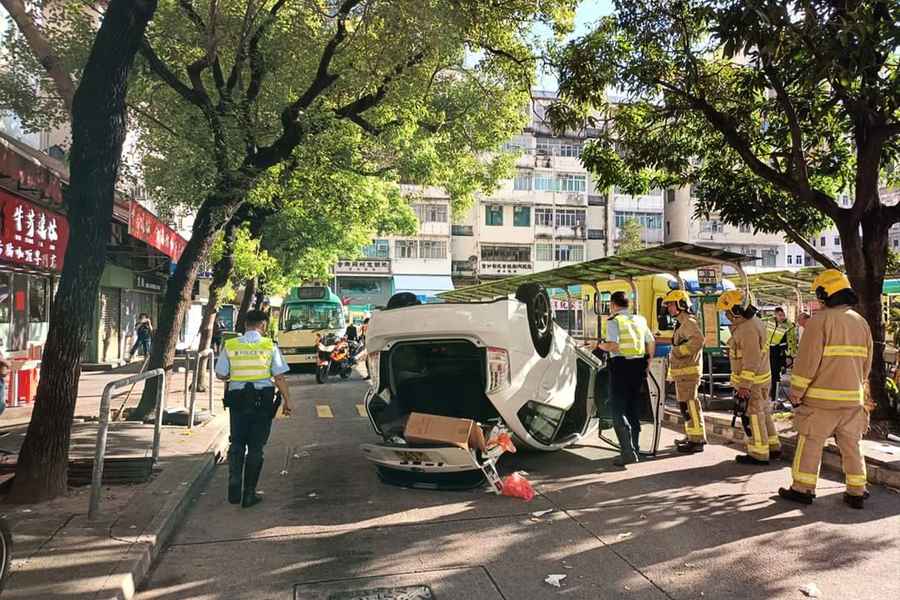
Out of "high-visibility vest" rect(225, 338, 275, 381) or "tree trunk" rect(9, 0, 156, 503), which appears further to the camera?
"high-visibility vest" rect(225, 338, 275, 381)

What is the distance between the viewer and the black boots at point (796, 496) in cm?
582

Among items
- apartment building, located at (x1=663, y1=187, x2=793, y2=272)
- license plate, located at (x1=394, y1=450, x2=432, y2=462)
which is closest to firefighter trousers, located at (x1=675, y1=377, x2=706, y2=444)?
license plate, located at (x1=394, y1=450, x2=432, y2=462)

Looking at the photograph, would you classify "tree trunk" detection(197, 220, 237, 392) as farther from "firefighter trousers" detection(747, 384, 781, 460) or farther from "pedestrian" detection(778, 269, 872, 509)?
"pedestrian" detection(778, 269, 872, 509)

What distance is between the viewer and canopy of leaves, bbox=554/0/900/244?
23.0 ft

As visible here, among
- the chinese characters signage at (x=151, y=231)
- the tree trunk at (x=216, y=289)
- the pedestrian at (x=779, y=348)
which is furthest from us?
the chinese characters signage at (x=151, y=231)

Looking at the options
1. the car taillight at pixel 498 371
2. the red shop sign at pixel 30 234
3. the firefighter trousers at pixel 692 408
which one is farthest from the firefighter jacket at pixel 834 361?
the red shop sign at pixel 30 234

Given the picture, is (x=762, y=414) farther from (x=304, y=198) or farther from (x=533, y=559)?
(x=304, y=198)

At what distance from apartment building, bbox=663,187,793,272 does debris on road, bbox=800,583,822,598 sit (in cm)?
5137

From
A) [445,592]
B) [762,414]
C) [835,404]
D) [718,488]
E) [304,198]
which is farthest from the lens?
[304,198]

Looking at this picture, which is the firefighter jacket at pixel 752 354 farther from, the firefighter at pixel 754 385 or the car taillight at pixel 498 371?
the car taillight at pixel 498 371

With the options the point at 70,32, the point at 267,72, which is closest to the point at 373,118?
the point at 267,72

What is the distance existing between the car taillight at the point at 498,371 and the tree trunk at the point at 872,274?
5.02 meters

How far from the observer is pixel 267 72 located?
11.7m

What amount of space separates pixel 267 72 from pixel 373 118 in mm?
2615
